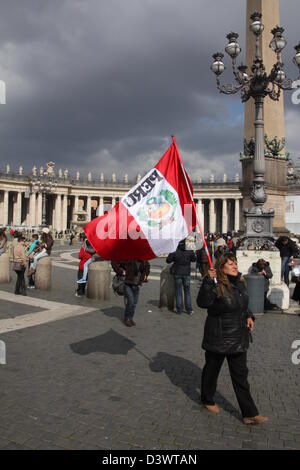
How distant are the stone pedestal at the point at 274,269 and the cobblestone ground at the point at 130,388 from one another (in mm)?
1622

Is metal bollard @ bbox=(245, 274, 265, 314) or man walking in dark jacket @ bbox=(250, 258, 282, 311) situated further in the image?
man walking in dark jacket @ bbox=(250, 258, 282, 311)

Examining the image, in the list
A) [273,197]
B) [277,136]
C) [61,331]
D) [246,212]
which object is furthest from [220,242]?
[61,331]

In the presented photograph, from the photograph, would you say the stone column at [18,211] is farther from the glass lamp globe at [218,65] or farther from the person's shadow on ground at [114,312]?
the person's shadow on ground at [114,312]

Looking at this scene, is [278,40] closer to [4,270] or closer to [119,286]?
[119,286]

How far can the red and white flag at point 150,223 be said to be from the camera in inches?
233

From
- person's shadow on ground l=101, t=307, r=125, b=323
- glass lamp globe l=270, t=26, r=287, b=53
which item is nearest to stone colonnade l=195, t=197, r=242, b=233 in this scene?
glass lamp globe l=270, t=26, r=287, b=53

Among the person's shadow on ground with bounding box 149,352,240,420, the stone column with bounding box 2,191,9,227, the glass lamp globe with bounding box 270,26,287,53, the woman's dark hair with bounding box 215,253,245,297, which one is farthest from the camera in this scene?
the stone column with bounding box 2,191,9,227

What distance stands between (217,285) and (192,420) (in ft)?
4.70

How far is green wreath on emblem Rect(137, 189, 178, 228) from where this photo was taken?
5.95 meters

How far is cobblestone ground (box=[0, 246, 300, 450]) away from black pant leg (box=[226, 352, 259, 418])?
169 millimetres

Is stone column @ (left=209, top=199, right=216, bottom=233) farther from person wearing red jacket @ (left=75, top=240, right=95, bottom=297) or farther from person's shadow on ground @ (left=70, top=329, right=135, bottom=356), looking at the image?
person's shadow on ground @ (left=70, top=329, right=135, bottom=356)

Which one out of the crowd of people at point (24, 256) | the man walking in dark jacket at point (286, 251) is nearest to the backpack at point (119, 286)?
the crowd of people at point (24, 256)

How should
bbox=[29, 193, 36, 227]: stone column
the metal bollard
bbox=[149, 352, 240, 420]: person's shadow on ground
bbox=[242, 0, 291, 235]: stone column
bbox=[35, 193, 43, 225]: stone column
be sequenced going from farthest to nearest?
bbox=[35, 193, 43, 225]: stone column, bbox=[29, 193, 36, 227]: stone column, bbox=[242, 0, 291, 235]: stone column, the metal bollard, bbox=[149, 352, 240, 420]: person's shadow on ground

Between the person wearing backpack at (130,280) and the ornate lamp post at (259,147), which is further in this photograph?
the ornate lamp post at (259,147)
